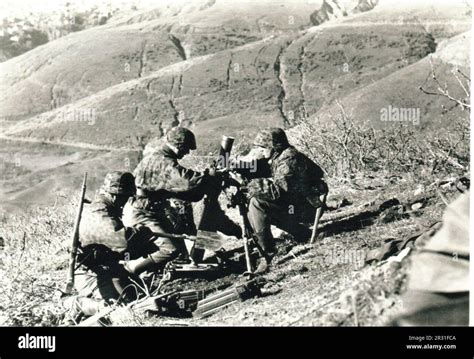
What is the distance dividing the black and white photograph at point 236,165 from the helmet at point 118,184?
1.2 inches

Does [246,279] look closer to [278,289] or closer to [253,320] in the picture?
[278,289]

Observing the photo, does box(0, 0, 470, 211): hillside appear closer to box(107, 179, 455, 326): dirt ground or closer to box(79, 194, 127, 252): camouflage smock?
box(107, 179, 455, 326): dirt ground

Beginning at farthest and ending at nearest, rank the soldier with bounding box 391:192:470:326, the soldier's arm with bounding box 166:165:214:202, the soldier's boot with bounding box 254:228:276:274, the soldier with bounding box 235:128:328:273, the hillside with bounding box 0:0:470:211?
the hillside with bounding box 0:0:470:211 → the soldier with bounding box 235:128:328:273 → the soldier's boot with bounding box 254:228:276:274 → the soldier's arm with bounding box 166:165:214:202 → the soldier with bounding box 391:192:470:326

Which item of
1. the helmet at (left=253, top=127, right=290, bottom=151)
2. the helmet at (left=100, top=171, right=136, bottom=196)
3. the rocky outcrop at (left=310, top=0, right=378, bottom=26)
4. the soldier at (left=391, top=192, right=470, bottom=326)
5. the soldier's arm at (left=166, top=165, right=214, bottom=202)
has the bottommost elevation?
the soldier's arm at (left=166, top=165, right=214, bottom=202)

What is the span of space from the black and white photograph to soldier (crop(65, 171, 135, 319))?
0.07 feet

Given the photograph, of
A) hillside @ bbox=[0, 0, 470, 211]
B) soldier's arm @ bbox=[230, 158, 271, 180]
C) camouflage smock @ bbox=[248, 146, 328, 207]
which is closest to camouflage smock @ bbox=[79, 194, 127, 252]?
soldier's arm @ bbox=[230, 158, 271, 180]

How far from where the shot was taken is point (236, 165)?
7.78 metres

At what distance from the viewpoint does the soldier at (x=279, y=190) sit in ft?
25.4

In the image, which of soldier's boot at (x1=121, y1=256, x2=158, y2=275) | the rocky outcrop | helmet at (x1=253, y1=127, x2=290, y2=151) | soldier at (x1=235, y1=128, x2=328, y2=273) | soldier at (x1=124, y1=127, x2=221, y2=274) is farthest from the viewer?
the rocky outcrop

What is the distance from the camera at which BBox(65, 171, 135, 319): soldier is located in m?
6.66

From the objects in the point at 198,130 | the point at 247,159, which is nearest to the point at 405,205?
the point at 247,159

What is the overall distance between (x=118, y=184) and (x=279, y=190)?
6.66ft

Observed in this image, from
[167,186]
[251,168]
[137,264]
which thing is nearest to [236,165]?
[251,168]

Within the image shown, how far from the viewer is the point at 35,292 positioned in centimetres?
792
